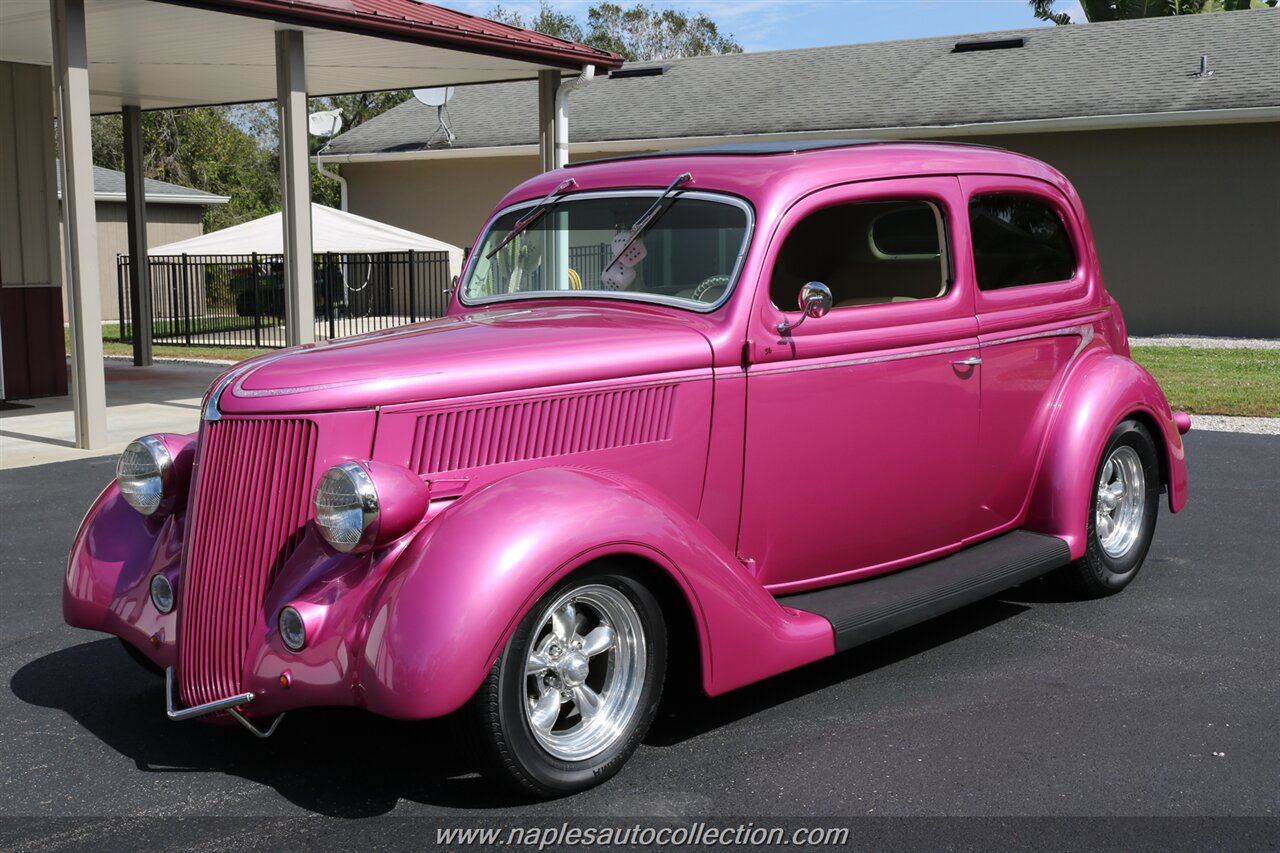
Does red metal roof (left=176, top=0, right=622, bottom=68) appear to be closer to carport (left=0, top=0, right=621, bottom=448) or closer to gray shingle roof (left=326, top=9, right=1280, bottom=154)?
carport (left=0, top=0, right=621, bottom=448)

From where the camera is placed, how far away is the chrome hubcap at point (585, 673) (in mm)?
3561

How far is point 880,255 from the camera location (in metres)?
5.03

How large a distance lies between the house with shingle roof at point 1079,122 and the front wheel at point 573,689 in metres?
16.0

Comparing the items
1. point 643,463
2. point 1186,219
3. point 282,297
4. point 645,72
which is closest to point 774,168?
point 643,463

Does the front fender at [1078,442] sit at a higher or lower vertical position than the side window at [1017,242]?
lower

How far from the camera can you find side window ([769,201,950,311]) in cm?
482

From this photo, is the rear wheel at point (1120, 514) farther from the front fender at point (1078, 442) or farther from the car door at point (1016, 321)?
the car door at point (1016, 321)

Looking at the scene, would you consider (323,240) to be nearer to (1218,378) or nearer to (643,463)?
(1218,378)

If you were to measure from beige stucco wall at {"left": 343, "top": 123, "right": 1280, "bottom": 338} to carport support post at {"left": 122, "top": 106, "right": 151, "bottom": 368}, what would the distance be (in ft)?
39.7

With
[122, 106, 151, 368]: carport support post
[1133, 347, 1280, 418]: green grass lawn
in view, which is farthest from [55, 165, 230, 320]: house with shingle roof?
[1133, 347, 1280, 418]: green grass lawn

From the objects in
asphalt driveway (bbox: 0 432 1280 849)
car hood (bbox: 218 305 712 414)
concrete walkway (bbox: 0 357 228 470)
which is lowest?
asphalt driveway (bbox: 0 432 1280 849)

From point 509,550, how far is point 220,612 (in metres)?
0.86

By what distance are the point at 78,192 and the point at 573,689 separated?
7132 mm

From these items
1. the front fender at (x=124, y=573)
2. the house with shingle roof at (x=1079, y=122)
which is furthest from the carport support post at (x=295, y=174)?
the house with shingle roof at (x=1079, y=122)
